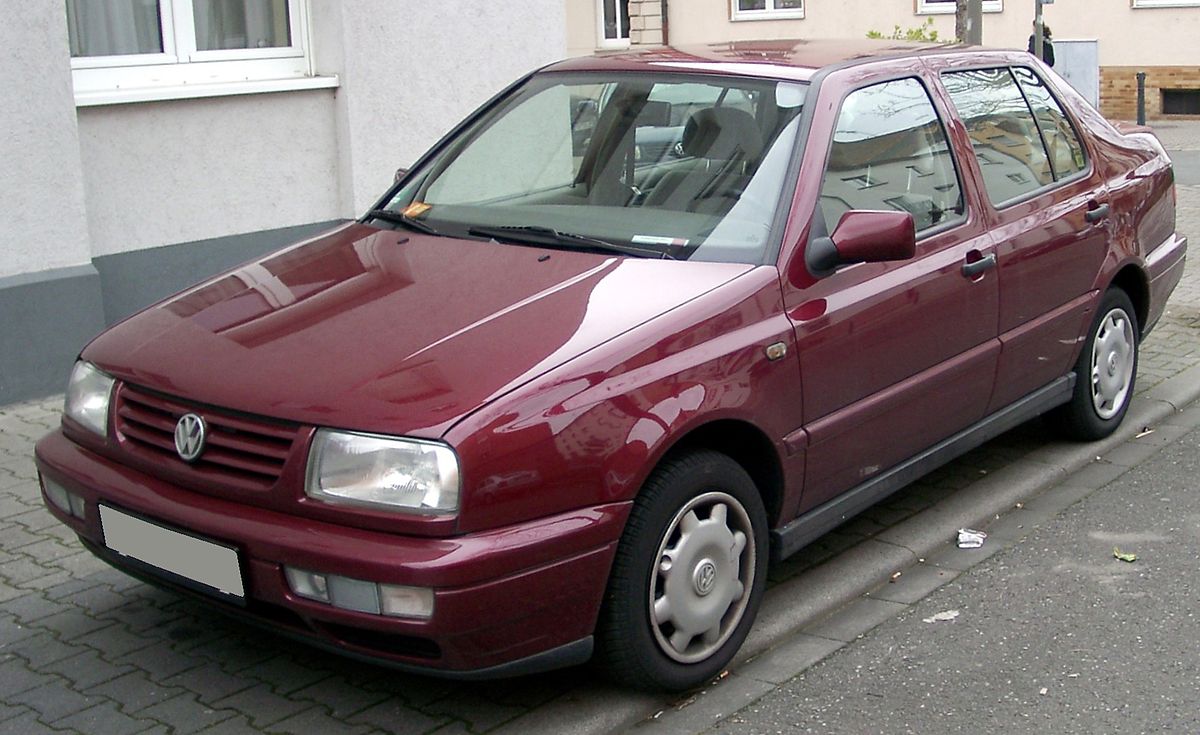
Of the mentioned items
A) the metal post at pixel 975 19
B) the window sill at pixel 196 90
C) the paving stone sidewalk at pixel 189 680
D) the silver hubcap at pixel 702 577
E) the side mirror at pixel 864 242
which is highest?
the metal post at pixel 975 19

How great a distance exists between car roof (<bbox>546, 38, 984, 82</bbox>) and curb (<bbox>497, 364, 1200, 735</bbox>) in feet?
5.49

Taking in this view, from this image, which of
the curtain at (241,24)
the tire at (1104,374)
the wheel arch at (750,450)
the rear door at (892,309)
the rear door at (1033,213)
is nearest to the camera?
the wheel arch at (750,450)

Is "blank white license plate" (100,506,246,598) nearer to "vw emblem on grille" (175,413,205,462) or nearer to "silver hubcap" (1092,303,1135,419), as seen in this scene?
"vw emblem on grille" (175,413,205,462)

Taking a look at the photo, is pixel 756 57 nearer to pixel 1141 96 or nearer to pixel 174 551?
pixel 174 551

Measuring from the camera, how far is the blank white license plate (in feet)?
11.9

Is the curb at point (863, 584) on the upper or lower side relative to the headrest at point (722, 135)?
lower

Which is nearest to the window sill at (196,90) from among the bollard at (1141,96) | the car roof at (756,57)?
the car roof at (756,57)

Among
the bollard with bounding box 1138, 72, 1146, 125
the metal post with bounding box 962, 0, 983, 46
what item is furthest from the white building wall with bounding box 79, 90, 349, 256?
the bollard with bounding box 1138, 72, 1146, 125

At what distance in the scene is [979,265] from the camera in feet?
16.6

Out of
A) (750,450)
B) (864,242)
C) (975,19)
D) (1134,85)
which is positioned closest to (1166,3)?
(1134,85)

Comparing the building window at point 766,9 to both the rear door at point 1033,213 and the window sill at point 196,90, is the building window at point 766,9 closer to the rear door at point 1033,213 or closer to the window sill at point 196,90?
the window sill at point 196,90

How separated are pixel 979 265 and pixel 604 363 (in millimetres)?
1913

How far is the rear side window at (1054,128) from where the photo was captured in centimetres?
589

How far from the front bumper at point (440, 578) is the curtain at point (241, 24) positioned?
518cm
